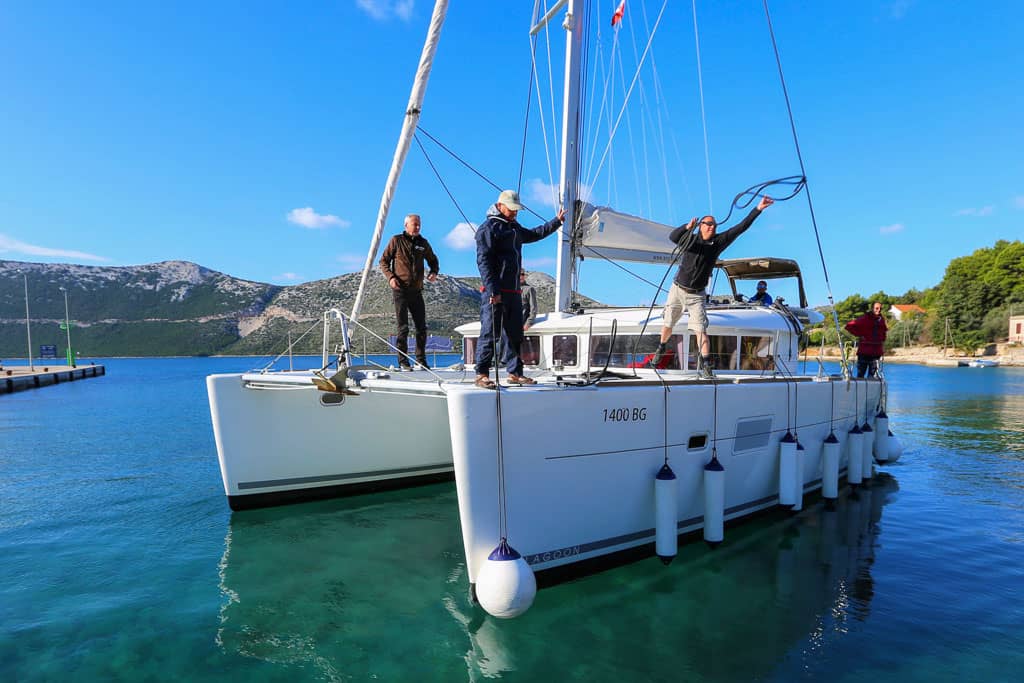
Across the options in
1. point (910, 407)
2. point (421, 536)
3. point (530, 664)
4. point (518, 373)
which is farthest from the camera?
point (910, 407)

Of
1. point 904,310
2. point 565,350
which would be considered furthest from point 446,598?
point 904,310

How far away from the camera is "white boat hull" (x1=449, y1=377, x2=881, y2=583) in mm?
4047

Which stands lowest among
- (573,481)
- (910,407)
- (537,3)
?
(910,407)

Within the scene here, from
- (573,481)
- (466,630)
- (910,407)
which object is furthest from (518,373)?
(910,407)

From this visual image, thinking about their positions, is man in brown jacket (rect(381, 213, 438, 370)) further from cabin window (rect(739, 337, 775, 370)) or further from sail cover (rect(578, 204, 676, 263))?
cabin window (rect(739, 337, 775, 370))

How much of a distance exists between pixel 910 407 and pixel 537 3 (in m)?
21.2

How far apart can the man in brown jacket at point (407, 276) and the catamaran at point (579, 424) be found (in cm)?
50

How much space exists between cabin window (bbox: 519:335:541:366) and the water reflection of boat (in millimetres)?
2523

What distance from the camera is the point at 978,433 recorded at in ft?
48.3

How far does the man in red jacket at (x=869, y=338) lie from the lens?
9805mm

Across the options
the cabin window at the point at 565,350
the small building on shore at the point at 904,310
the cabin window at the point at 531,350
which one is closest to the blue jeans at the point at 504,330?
the cabin window at the point at 565,350

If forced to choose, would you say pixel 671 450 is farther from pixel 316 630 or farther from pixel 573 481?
pixel 316 630

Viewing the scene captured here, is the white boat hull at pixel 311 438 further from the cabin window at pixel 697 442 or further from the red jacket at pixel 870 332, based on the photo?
the red jacket at pixel 870 332

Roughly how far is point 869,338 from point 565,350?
20.2 ft
